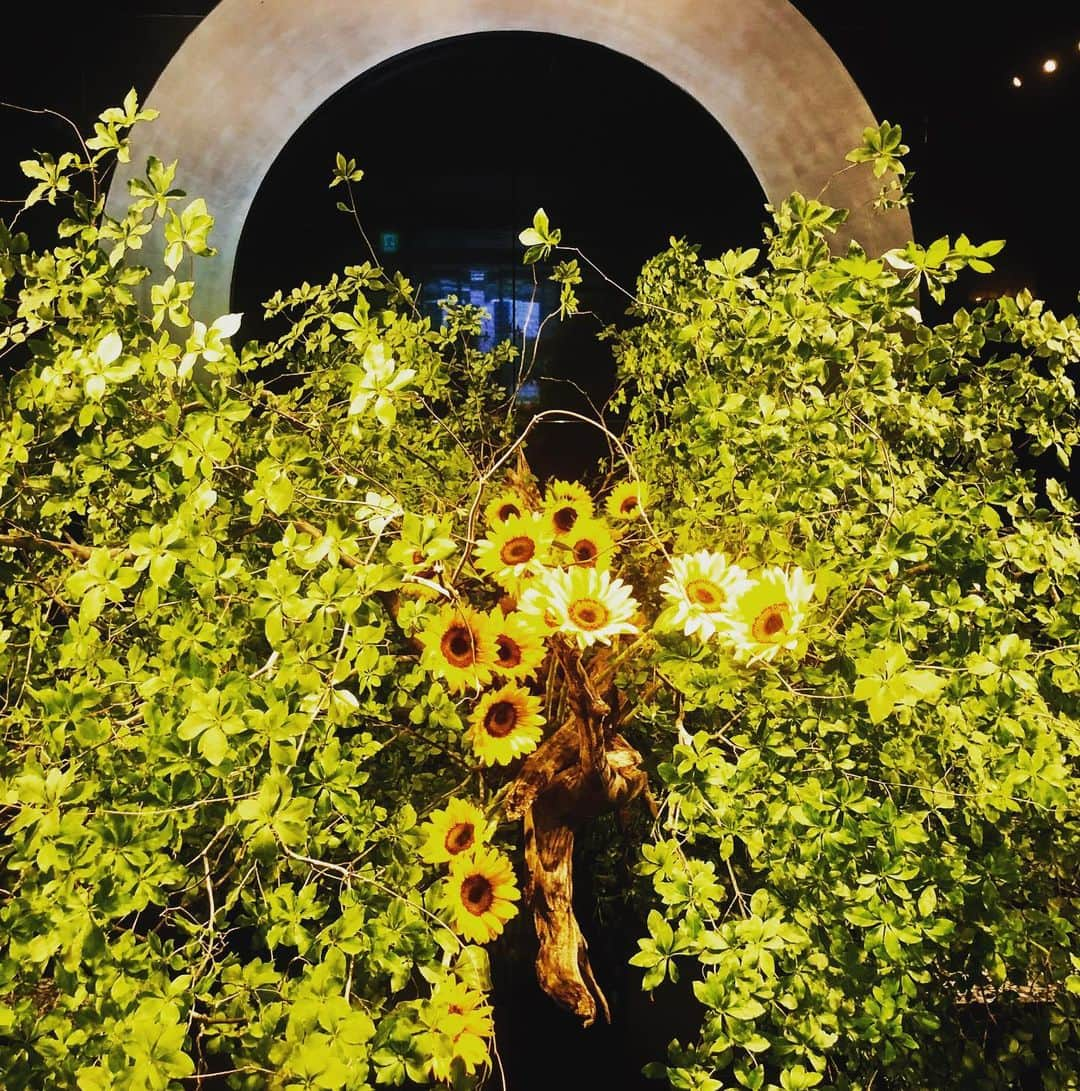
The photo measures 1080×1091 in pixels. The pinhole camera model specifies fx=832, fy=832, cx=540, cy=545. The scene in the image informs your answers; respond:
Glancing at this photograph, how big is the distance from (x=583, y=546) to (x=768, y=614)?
279 millimetres

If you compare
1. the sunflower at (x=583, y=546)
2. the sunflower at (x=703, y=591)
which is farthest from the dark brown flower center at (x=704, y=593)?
the sunflower at (x=583, y=546)

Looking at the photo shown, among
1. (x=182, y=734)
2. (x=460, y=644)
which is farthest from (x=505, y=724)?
(x=182, y=734)

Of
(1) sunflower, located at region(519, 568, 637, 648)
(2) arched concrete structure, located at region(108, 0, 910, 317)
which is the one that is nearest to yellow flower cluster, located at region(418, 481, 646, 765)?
(1) sunflower, located at region(519, 568, 637, 648)

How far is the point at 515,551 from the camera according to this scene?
39.6 inches

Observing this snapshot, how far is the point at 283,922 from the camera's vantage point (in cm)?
81

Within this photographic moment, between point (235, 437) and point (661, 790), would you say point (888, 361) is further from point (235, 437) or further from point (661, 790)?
point (235, 437)

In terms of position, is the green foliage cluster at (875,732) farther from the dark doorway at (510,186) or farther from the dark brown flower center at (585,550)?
the dark doorway at (510,186)

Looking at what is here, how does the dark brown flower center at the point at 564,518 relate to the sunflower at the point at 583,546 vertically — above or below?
above

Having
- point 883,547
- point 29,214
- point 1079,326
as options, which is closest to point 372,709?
point 883,547

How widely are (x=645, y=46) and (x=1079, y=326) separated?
157 cm

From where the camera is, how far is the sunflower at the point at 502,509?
1209 mm

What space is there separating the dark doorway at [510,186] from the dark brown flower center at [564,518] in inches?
A: 65.3

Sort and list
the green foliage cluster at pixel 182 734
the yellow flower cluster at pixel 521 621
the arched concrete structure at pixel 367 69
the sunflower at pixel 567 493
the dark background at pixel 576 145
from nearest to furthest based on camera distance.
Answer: the green foliage cluster at pixel 182 734 < the yellow flower cluster at pixel 521 621 < the sunflower at pixel 567 493 < the arched concrete structure at pixel 367 69 < the dark background at pixel 576 145

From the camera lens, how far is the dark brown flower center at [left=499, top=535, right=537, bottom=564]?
100cm
